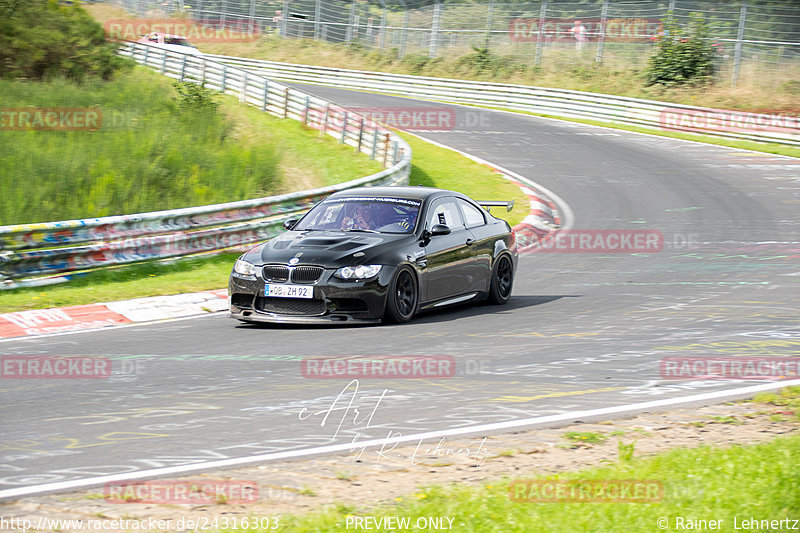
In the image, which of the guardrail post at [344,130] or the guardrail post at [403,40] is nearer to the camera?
the guardrail post at [344,130]

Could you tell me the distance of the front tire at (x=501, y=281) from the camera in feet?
39.3

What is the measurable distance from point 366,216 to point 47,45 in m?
21.0

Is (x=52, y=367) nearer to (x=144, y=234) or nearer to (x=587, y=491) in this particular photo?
(x=587, y=491)

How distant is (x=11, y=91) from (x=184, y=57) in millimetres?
10876

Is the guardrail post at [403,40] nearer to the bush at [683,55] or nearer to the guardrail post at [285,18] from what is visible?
the guardrail post at [285,18]

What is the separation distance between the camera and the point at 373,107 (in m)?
35.8

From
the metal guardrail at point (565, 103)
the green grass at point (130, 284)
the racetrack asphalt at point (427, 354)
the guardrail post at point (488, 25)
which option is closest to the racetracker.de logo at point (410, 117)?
the metal guardrail at point (565, 103)

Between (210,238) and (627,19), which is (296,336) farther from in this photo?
(627,19)

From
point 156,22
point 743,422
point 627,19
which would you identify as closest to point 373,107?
point 627,19

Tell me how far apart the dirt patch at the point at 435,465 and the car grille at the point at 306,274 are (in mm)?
4193

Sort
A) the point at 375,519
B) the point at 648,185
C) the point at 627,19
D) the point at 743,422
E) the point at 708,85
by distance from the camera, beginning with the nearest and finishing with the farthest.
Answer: the point at 375,519 < the point at 743,422 < the point at 648,185 < the point at 708,85 < the point at 627,19

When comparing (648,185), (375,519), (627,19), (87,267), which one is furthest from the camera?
(627,19)

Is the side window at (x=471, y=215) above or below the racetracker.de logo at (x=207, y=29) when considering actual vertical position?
below

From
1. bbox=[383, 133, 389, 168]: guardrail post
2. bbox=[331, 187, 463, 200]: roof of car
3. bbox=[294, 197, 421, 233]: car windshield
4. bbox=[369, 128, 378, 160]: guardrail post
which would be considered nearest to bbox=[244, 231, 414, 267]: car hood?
bbox=[294, 197, 421, 233]: car windshield
